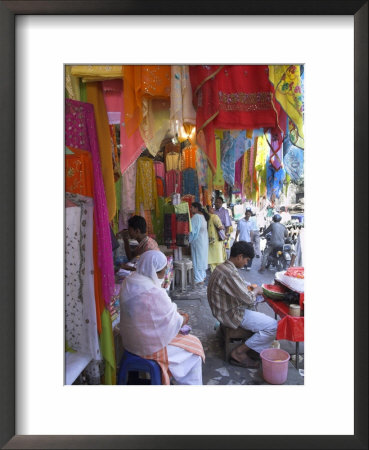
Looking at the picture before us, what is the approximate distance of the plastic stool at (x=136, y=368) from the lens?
123 centimetres

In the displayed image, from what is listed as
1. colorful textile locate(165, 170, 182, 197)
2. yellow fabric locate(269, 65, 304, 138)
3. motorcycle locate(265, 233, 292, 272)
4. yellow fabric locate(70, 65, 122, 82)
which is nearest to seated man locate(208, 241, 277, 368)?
motorcycle locate(265, 233, 292, 272)

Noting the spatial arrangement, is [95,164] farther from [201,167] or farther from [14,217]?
[201,167]

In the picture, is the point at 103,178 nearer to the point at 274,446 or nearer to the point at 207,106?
the point at 207,106

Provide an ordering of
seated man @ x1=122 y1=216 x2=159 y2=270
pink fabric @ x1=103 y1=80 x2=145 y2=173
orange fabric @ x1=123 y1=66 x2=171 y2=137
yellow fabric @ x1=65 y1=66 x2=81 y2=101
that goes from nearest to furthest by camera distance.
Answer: yellow fabric @ x1=65 y1=66 x2=81 y2=101 → orange fabric @ x1=123 y1=66 x2=171 y2=137 → pink fabric @ x1=103 y1=80 x2=145 y2=173 → seated man @ x1=122 y1=216 x2=159 y2=270

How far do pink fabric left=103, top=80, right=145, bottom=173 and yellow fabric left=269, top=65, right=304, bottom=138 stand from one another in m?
0.64

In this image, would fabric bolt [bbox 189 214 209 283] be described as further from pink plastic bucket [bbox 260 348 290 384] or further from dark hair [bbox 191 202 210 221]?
pink plastic bucket [bbox 260 348 290 384]

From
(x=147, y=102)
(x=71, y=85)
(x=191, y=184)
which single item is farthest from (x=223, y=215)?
(x=71, y=85)

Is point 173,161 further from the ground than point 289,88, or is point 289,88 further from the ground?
point 289,88

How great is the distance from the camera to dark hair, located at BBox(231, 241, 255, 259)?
1.42 metres

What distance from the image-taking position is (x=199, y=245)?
1569 mm

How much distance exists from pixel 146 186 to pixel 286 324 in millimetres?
1016

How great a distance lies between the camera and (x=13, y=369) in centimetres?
84

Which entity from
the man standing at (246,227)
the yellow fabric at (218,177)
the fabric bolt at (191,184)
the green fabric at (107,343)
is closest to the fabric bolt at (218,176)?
the yellow fabric at (218,177)

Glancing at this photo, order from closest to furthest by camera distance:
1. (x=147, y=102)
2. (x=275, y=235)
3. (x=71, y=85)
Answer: (x=71, y=85) < (x=147, y=102) < (x=275, y=235)
